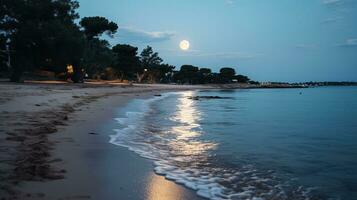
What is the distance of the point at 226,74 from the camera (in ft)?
495

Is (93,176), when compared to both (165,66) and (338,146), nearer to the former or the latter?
(338,146)

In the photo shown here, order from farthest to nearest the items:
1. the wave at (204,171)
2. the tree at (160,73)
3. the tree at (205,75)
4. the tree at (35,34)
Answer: the tree at (205,75) < the tree at (160,73) < the tree at (35,34) < the wave at (204,171)

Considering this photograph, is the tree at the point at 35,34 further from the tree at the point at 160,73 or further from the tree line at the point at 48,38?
the tree at the point at 160,73

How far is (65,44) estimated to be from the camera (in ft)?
143

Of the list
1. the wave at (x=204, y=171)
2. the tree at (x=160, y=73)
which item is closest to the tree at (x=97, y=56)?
the wave at (x=204, y=171)

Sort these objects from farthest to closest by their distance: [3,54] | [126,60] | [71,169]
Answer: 1. [126,60]
2. [3,54]
3. [71,169]

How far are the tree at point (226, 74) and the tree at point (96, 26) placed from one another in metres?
93.9

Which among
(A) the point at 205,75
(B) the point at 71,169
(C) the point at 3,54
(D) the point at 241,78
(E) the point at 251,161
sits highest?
(C) the point at 3,54

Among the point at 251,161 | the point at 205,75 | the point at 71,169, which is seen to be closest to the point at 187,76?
the point at 205,75

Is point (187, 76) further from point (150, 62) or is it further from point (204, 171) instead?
point (204, 171)

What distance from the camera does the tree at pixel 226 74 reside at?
487 feet

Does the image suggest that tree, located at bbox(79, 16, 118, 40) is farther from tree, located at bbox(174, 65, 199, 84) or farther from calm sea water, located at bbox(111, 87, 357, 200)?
tree, located at bbox(174, 65, 199, 84)

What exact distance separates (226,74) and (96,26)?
9938 cm

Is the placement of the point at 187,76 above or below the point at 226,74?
below
